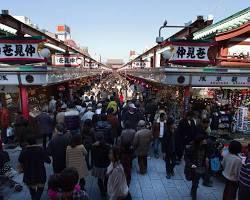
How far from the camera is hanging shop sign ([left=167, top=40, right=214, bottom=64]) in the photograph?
10125 mm

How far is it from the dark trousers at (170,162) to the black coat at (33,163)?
384 cm

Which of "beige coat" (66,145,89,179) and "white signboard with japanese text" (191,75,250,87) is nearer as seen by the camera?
"beige coat" (66,145,89,179)

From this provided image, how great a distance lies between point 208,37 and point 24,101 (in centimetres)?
911

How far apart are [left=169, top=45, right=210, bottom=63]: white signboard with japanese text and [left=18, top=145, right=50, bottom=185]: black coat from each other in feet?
22.8

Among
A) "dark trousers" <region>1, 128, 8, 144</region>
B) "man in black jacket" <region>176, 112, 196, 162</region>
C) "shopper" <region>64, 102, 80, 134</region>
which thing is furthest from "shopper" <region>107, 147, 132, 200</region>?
"dark trousers" <region>1, 128, 8, 144</region>

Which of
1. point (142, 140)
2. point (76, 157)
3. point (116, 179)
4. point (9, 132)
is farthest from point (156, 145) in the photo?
point (9, 132)

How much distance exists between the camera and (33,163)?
201 inches

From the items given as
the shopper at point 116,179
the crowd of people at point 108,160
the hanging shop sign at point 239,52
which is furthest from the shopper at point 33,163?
the hanging shop sign at point 239,52

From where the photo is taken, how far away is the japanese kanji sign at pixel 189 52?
10.1 meters

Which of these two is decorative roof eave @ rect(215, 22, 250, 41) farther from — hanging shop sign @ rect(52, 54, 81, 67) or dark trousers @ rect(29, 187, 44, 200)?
hanging shop sign @ rect(52, 54, 81, 67)

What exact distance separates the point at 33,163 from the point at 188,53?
7729mm

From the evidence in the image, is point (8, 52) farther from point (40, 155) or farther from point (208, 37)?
point (208, 37)

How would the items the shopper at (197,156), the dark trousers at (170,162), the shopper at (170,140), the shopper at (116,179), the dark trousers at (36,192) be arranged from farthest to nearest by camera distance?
1. the dark trousers at (170,162)
2. the shopper at (170,140)
3. the shopper at (197,156)
4. the dark trousers at (36,192)
5. the shopper at (116,179)

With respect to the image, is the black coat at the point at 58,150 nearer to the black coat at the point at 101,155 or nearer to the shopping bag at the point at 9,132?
the black coat at the point at 101,155
